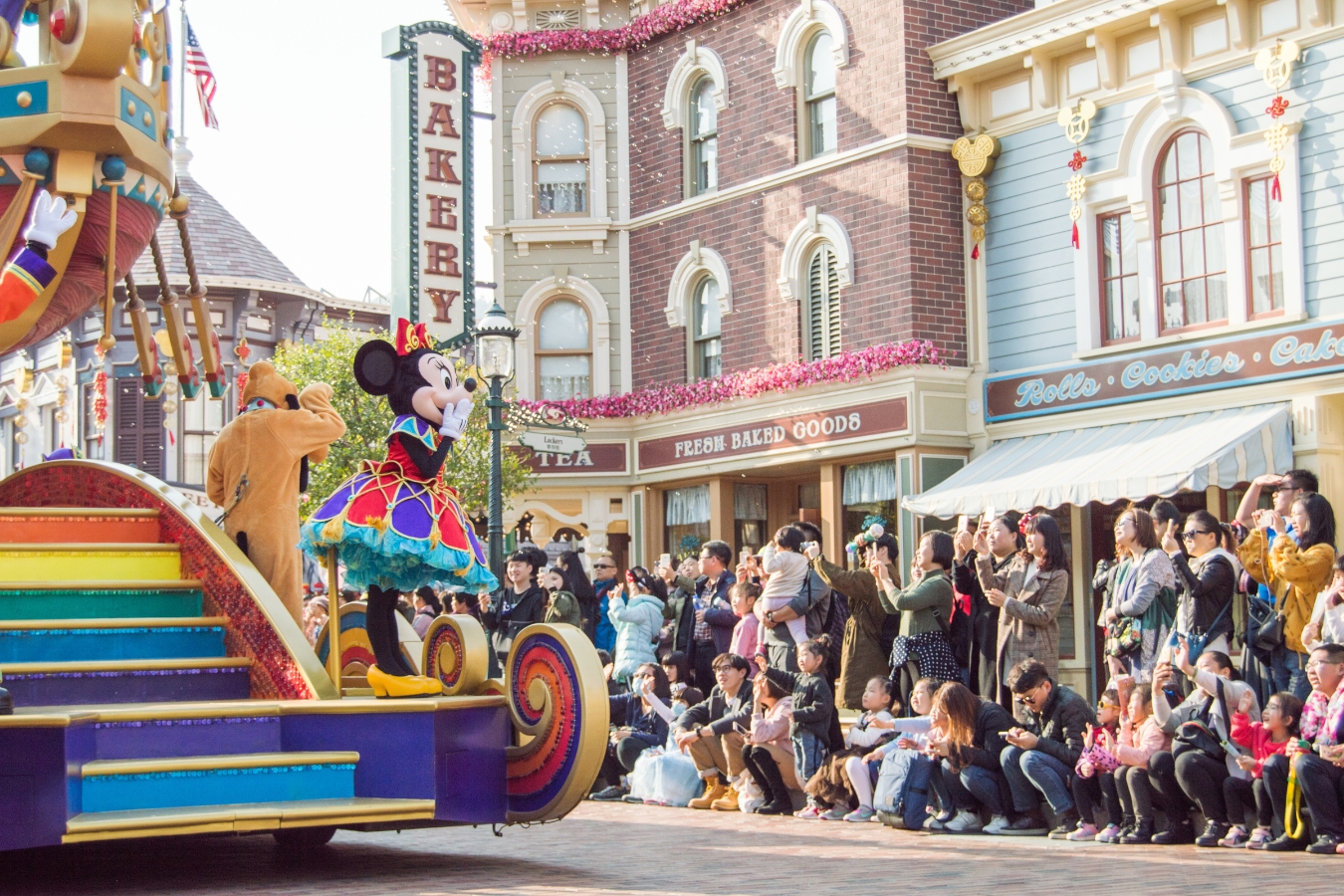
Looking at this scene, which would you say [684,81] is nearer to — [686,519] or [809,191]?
[809,191]

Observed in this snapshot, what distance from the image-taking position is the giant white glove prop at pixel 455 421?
7.72 m

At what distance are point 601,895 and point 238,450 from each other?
9.76ft

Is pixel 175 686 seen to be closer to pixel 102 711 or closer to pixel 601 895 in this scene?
pixel 102 711

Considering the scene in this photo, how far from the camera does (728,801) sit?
448 inches

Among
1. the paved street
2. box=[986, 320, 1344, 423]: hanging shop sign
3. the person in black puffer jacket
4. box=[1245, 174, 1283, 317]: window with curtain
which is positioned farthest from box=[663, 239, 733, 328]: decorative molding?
the paved street

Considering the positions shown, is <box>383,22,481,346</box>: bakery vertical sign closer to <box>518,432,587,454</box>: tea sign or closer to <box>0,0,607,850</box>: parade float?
<box>518,432,587,454</box>: tea sign

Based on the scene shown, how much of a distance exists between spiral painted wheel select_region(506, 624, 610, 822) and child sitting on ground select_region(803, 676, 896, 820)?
327 centimetres

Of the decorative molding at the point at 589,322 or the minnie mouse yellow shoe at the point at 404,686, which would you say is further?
the decorative molding at the point at 589,322

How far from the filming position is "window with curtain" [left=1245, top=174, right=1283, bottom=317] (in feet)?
51.9

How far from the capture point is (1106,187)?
56.7 feet

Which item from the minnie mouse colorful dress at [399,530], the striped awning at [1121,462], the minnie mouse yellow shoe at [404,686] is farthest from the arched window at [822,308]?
the minnie mouse yellow shoe at [404,686]

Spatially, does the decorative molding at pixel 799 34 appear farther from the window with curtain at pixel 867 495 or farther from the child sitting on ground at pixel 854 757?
the child sitting on ground at pixel 854 757

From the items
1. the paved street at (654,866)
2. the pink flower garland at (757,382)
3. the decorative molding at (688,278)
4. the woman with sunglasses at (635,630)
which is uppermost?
the decorative molding at (688,278)

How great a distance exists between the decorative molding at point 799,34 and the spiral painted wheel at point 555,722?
44.1 feet
